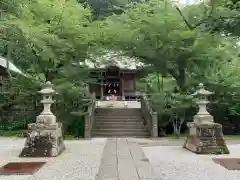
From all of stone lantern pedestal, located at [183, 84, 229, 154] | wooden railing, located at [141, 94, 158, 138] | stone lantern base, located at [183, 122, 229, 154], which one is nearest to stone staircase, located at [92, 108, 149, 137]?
wooden railing, located at [141, 94, 158, 138]

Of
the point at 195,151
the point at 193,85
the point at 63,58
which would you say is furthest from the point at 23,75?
the point at 195,151

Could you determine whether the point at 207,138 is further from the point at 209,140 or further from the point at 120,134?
the point at 120,134

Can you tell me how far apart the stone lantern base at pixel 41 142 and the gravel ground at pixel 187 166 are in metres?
2.97

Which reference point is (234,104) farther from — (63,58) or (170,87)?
(63,58)

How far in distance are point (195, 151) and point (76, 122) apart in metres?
8.26

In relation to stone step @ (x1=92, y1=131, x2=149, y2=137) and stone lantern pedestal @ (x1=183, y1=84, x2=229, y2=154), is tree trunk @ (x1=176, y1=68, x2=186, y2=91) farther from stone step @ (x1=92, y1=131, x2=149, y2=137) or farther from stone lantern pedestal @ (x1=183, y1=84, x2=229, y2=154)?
stone lantern pedestal @ (x1=183, y1=84, x2=229, y2=154)

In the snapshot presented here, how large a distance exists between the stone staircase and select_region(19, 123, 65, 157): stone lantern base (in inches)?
267

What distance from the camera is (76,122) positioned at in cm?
1795

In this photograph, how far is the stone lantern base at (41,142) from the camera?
1055 centimetres

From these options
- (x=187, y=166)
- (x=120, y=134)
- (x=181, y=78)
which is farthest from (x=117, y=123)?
(x=187, y=166)

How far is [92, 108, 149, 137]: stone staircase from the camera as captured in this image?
17.5 meters

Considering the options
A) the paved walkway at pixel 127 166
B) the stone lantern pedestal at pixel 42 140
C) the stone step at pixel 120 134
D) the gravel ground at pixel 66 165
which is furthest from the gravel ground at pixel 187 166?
the stone step at pixel 120 134

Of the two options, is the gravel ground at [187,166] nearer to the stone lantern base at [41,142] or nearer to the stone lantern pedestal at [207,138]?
the stone lantern pedestal at [207,138]

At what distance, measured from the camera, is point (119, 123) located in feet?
61.4
